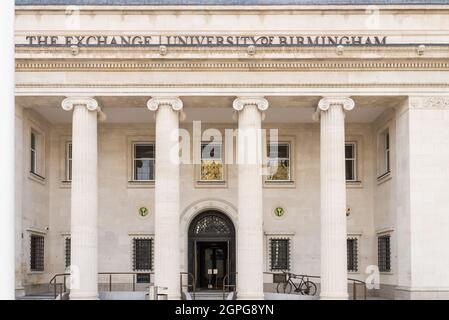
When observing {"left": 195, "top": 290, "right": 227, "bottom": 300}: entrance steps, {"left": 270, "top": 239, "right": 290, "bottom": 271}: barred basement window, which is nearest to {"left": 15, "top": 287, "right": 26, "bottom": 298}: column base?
{"left": 195, "top": 290, "right": 227, "bottom": 300}: entrance steps

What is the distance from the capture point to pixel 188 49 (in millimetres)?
28078

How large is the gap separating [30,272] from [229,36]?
1290cm

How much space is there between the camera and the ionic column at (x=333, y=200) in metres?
27.7

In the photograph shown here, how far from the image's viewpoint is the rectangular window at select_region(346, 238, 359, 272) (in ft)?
110

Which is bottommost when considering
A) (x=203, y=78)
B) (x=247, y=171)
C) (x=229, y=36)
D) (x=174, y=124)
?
(x=247, y=171)

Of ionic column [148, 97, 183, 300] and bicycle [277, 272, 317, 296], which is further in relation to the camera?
bicycle [277, 272, 317, 296]

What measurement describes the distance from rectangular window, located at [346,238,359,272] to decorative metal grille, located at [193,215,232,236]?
17.8 feet

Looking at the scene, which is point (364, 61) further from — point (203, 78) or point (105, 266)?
point (105, 266)

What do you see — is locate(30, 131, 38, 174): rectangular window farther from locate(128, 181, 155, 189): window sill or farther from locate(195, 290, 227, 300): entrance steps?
locate(195, 290, 227, 300): entrance steps

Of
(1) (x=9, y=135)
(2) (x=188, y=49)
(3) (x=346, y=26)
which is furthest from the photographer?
(3) (x=346, y=26)

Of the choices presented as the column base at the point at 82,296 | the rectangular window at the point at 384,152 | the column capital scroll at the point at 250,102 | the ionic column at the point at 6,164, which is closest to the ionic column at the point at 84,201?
the column base at the point at 82,296

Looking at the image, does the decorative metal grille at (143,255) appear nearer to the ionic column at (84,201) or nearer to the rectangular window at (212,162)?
the rectangular window at (212,162)
